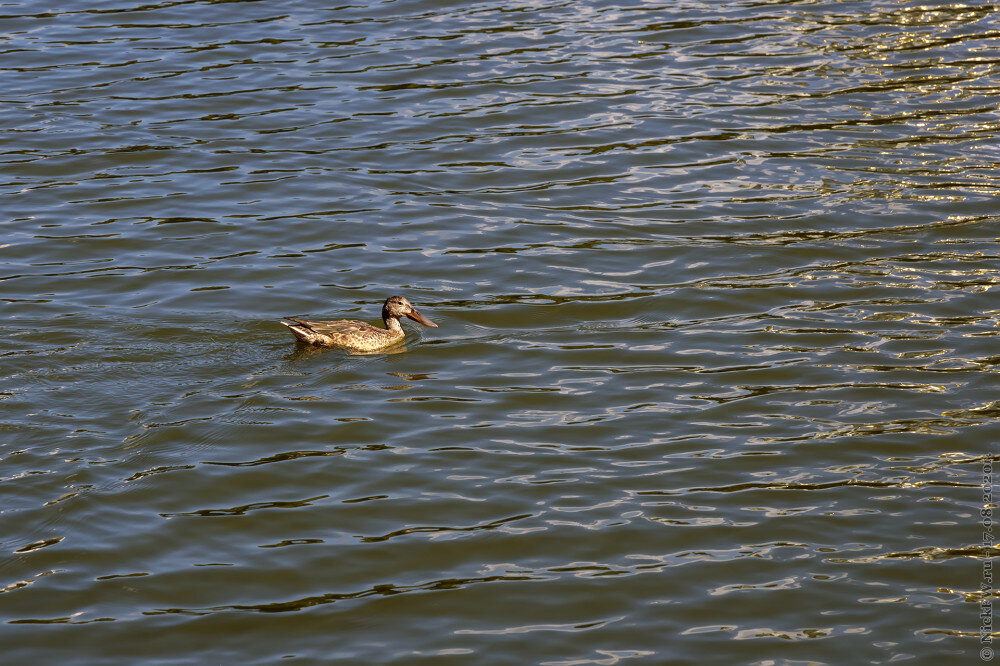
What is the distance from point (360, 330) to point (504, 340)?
1146mm

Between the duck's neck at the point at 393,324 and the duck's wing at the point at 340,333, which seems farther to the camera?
the duck's neck at the point at 393,324

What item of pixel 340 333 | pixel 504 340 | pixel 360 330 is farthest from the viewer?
pixel 504 340

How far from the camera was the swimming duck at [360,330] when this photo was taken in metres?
9.75

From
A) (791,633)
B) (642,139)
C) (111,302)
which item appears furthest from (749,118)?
(791,633)

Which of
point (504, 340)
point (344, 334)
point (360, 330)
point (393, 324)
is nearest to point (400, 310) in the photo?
point (393, 324)

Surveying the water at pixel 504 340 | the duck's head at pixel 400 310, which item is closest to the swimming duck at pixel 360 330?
the duck's head at pixel 400 310

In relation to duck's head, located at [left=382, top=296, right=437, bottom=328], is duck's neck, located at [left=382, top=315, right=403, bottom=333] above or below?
below

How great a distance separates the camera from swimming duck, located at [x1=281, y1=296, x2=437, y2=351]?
9.75 metres

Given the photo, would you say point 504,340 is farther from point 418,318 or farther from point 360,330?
point 360,330

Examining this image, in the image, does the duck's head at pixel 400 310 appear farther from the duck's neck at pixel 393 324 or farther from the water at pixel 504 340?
the water at pixel 504 340

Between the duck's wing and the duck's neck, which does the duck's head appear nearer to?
the duck's neck

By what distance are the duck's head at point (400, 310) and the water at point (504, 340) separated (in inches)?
8.9

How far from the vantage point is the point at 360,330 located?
10.0m

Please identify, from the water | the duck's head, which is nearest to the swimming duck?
the duck's head
